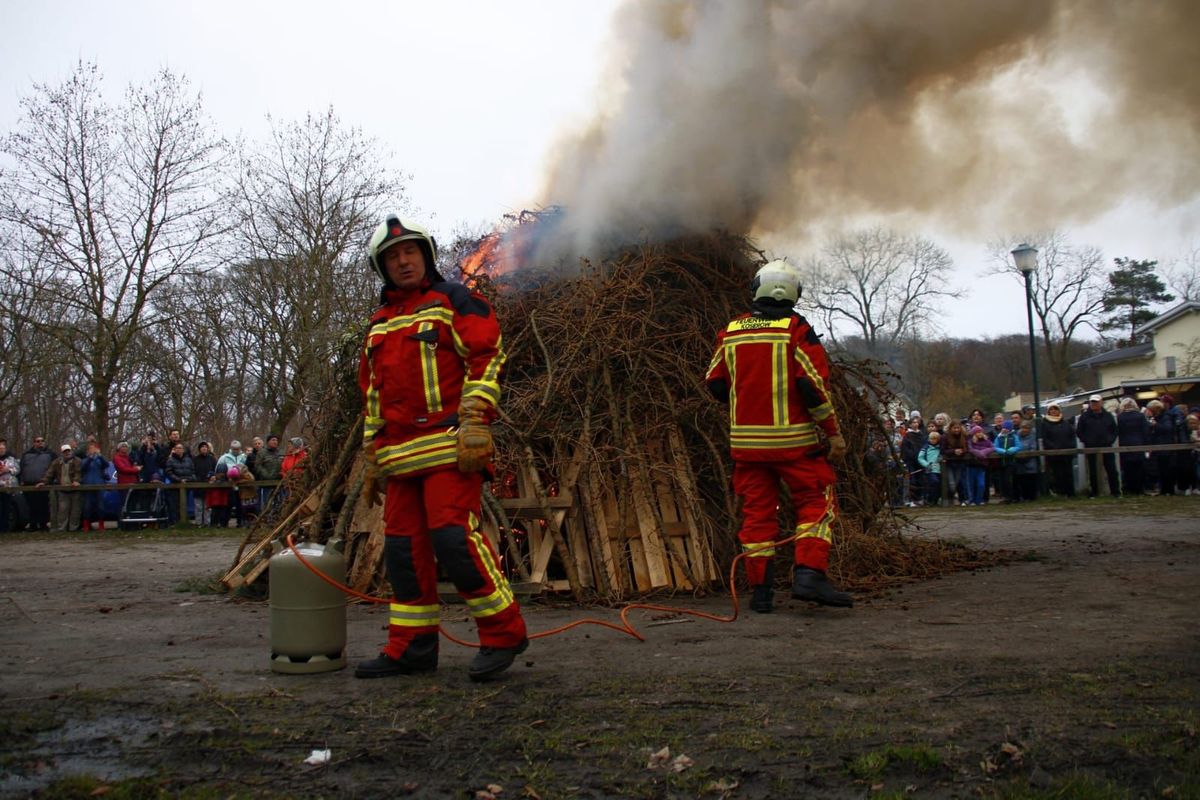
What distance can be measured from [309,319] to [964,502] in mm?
18306

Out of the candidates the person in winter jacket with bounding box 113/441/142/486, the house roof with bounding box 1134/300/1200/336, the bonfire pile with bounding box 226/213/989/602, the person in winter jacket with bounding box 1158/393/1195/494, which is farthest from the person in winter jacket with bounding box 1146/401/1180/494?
the house roof with bounding box 1134/300/1200/336

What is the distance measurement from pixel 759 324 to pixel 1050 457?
13.5m

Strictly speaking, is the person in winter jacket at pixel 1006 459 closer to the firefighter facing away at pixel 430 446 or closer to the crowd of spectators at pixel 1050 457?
the crowd of spectators at pixel 1050 457

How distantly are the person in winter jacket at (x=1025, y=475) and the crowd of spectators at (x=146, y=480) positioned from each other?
510 inches

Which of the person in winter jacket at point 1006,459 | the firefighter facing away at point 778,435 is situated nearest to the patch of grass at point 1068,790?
the firefighter facing away at point 778,435

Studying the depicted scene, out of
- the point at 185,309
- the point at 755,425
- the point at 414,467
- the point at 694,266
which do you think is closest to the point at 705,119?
the point at 694,266

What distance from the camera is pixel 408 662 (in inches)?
170

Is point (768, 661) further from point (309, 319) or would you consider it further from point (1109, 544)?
point (309, 319)

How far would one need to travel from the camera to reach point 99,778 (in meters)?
2.97

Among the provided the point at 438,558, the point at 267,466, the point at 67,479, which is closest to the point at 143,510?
the point at 67,479

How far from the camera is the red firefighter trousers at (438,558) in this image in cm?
416

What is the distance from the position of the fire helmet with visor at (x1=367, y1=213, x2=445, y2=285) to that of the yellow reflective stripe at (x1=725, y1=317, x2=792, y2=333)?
2.16 metres

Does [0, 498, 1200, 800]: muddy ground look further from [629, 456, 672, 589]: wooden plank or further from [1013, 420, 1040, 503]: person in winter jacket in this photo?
[1013, 420, 1040, 503]: person in winter jacket

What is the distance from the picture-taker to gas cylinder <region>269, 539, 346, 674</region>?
4422mm
